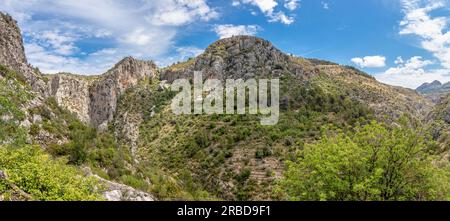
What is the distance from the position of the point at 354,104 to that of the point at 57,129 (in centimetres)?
7817

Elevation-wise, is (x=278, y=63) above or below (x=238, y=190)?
above

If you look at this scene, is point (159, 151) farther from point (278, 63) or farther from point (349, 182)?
point (349, 182)

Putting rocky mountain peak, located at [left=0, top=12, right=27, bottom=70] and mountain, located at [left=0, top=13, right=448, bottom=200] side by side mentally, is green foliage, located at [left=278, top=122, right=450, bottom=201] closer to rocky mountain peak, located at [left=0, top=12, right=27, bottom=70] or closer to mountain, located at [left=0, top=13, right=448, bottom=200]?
mountain, located at [left=0, top=13, right=448, bottom=200]

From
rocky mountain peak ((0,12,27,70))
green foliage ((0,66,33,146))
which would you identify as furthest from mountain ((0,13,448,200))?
rocky mountain peak ((0,12,27,70))

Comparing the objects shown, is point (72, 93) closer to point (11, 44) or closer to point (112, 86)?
point (112, 86)

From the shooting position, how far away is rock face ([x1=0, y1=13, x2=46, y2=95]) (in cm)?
4697

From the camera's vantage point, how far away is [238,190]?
5319 cm

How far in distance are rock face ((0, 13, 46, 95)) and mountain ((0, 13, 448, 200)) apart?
0.64ft

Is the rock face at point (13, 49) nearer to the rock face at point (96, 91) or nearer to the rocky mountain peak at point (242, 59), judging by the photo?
the rock face at point (96, 91)

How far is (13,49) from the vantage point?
161 ft

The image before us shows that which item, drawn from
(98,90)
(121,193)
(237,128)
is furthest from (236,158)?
(98,90)

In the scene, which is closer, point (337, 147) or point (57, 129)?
A: point (337, 147)

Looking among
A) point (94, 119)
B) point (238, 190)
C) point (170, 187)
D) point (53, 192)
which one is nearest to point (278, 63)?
point (238, 190)
